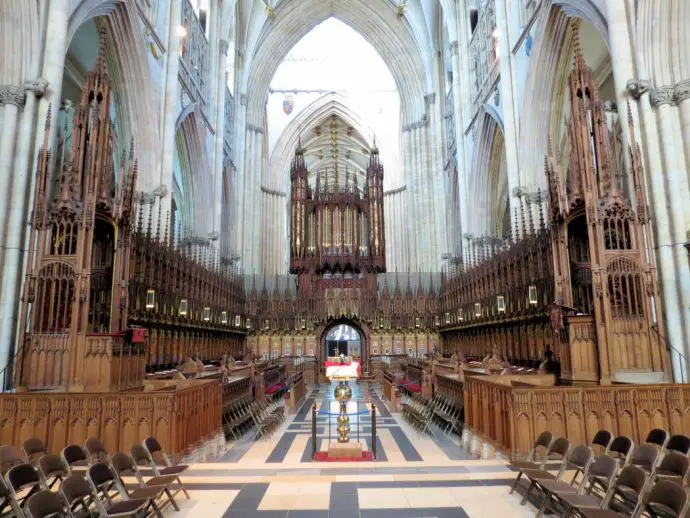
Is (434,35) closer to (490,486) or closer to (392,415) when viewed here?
(392,415)

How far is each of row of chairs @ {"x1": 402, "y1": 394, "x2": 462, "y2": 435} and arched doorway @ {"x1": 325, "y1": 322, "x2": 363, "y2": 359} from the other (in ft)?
48.1

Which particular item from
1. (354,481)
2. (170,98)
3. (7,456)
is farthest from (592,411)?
(170,98)

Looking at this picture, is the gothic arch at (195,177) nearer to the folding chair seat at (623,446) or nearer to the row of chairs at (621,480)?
the row of chairs at (621,480)

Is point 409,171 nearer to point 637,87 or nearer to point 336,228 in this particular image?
point 336,228

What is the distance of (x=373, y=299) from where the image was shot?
87.6 ft

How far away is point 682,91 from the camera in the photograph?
1046 cm

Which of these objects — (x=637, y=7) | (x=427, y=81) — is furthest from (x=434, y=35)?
(x=637, y=7)

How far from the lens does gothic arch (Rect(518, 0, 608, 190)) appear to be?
1575cm

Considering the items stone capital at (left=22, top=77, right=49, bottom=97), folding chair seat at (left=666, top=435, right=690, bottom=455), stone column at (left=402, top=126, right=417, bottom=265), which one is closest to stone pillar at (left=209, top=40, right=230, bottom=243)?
stone column at (left=402, top=126, right=417, bottom=265)

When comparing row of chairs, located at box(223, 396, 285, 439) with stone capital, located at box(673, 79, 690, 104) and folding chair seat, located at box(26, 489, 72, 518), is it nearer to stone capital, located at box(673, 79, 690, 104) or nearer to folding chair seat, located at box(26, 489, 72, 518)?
folding chair seat, located at box(26, 489, 72, 518)

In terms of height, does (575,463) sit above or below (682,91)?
below

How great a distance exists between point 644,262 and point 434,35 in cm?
2633

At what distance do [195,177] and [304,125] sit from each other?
20.6 meters

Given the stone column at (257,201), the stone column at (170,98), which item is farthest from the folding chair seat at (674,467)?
the stone column at (257,201)
